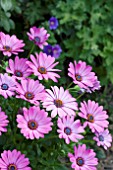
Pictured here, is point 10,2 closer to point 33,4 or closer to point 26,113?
point 33,4

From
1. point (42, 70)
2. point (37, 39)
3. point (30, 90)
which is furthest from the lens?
point (37, 39)

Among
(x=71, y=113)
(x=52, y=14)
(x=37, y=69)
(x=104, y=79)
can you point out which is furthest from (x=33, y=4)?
(x=71, y=113)

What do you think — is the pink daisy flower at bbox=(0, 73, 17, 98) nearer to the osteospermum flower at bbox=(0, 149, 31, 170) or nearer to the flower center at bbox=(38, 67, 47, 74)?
the flower center at bbox=(38, 67, 47, 74)

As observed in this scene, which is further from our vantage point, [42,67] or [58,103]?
[42,67]

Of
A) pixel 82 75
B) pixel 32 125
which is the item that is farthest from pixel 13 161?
pixel 82 75

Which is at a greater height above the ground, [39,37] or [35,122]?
[39,37]

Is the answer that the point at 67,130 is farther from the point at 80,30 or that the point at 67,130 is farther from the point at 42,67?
the point at 80,30

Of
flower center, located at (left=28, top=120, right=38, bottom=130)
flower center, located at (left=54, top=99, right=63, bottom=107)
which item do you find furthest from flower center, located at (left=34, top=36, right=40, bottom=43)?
flower center, located at (left=28, top=120, right=38, bottom=130)
